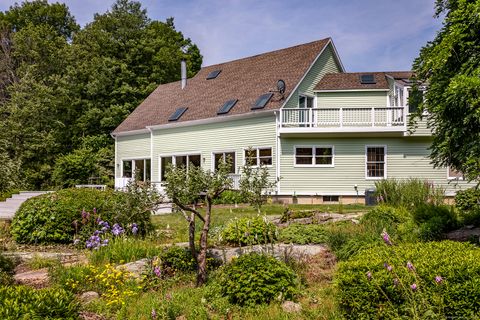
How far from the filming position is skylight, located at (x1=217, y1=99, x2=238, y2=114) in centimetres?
2396

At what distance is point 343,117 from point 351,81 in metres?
3.89

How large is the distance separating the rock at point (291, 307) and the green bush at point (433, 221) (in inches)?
150

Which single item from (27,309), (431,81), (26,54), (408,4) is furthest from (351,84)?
(26,54)

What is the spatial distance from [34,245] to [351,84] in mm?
18715

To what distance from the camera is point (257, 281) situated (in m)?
5.18

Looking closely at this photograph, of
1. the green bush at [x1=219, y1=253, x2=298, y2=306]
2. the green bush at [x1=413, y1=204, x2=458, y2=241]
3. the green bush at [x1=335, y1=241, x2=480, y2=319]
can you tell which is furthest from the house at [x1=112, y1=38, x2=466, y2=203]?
the green bush at [x1=335, y1=241, x2=480, y2=319]

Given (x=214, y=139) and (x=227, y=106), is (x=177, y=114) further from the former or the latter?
(x=227, y=106)

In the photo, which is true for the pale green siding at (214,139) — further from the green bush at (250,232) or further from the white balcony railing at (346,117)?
the green bush at (250,232)

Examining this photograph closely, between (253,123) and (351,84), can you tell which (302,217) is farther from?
(351,84)

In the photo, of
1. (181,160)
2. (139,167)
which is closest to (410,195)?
(181,160)

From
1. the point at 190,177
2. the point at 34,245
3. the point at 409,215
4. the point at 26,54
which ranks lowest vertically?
the point at 34,245

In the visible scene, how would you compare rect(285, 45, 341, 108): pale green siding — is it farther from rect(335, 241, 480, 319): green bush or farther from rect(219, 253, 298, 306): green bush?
rect(335, 241, 480, 319): green bush

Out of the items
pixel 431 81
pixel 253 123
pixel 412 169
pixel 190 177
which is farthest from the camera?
pixel 253 123

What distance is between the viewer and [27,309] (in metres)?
3.74
